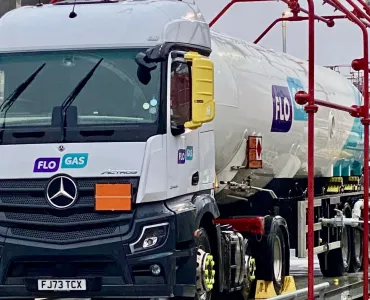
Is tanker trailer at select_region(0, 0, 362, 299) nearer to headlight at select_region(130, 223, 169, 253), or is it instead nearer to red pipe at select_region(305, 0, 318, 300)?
headlight at select_region(130, 223, 169, 253)

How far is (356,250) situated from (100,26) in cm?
795

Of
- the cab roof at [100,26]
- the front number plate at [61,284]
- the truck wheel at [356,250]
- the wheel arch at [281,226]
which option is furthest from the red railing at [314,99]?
the truck wheel at [356,250]

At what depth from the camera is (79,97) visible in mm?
9805

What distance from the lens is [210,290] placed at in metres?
10.6

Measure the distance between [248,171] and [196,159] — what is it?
244 cm

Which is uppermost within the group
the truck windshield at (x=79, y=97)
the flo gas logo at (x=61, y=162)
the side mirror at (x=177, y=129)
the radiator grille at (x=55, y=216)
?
the truck windshield at (x=79, y=97)

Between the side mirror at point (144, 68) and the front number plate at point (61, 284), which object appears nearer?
the front number plate at point (61, 284)

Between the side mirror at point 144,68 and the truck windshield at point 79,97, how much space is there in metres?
0.04

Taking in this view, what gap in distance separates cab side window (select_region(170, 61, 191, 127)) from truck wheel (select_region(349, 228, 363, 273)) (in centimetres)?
734

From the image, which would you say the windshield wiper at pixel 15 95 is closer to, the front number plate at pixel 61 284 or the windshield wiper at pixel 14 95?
the windshield wiper at pixel 14 95

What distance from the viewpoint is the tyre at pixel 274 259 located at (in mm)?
12711

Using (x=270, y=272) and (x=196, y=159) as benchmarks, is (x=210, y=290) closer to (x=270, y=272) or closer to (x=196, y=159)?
(x=196, y=159)

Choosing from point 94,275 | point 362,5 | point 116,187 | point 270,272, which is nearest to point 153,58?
point 116,187

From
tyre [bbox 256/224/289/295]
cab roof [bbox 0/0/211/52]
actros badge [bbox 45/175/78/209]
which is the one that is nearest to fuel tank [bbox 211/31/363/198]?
tyre [bbox 256/224/289/295]
